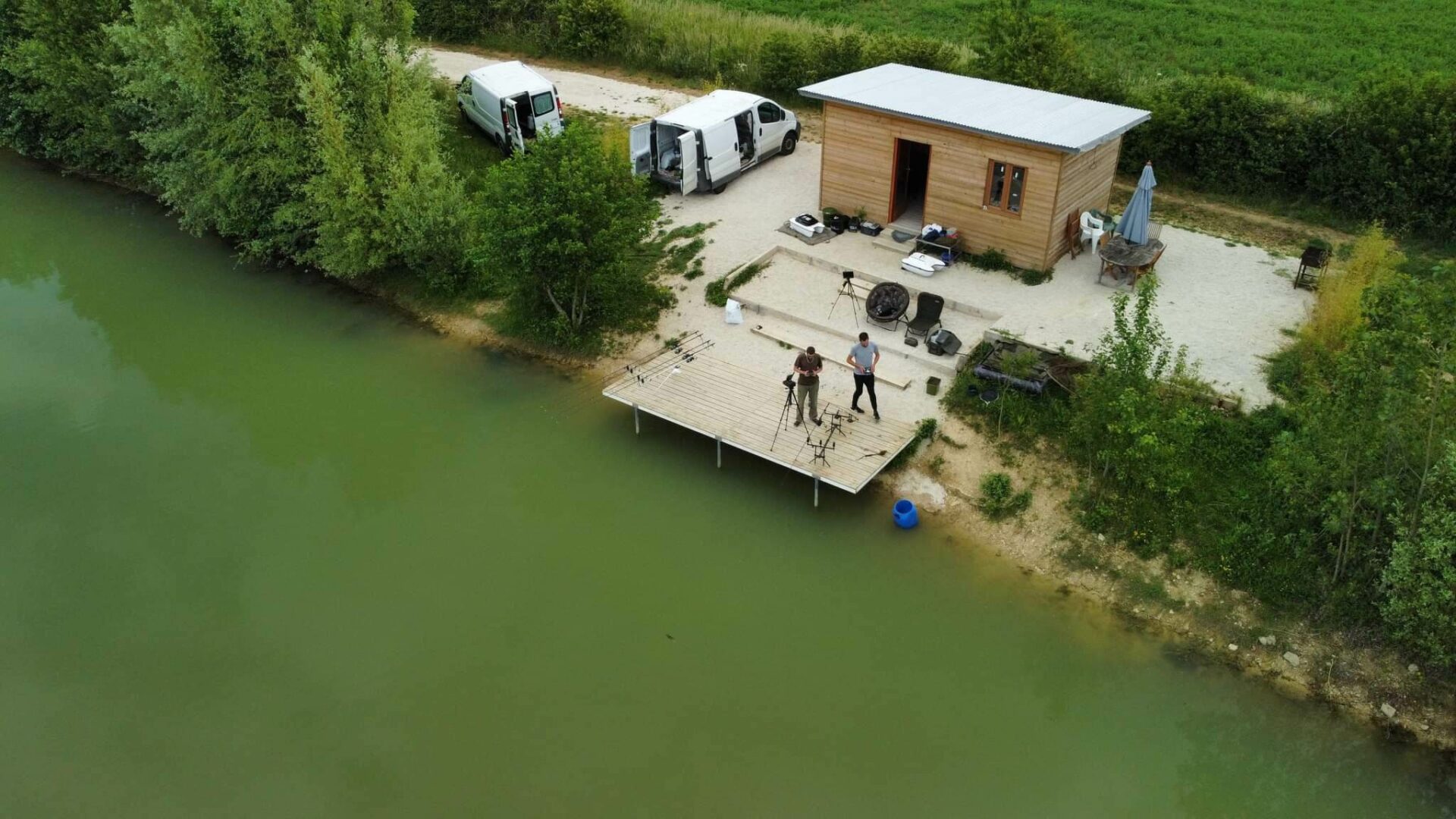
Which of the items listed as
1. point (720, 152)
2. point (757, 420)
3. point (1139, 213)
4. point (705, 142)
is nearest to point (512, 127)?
point (705, 142)

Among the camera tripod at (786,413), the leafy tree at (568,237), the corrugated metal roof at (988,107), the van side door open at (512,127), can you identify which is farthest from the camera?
the van side door open at (512,127)

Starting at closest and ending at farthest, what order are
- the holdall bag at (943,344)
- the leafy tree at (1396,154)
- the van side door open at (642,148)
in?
1. the holdall bag at (943,344)
2. the leafy tree at (1396,154)
3. the van side door open at (642,148)

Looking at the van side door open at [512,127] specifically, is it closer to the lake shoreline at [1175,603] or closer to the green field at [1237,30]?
the green field at [1237,30]

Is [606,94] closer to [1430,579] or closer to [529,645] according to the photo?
[529,645]

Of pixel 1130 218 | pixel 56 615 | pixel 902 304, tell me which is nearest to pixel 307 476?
pixel 56 615

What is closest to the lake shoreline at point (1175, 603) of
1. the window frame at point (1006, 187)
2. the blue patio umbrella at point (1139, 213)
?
the window frame at point (1006, 187)

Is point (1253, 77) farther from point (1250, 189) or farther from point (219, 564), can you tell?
point (219, 564)
